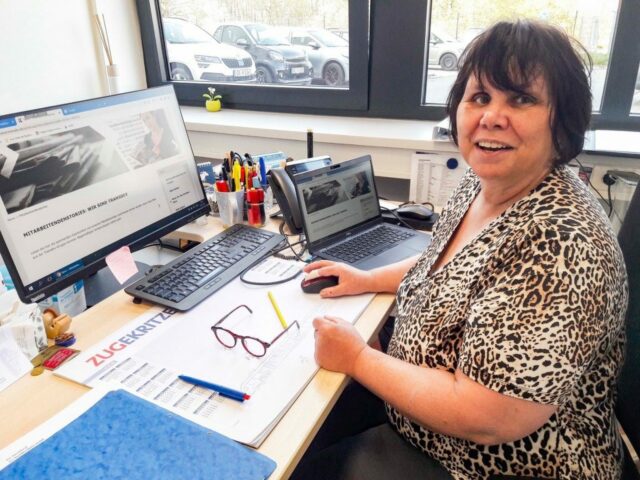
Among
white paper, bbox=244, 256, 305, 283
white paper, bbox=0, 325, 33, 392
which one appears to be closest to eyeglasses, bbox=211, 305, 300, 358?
white paper, bbox=244, 256, 305, 283

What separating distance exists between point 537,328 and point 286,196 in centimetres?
80

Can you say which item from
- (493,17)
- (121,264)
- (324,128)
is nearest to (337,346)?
(121,264)

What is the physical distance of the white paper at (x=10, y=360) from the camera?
839 millimetres

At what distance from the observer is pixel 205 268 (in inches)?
46.3

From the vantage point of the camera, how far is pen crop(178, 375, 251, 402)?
30.3 inches

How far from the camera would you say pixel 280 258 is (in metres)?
1.27

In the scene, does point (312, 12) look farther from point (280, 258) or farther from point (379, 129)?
point (280, 258)

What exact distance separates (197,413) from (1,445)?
273mm

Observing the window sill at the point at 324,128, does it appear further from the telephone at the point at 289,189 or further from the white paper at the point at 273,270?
the white paper at the point at 273,270

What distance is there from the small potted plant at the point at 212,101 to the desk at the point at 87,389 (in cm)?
148

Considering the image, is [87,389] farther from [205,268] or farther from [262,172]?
[262,172]

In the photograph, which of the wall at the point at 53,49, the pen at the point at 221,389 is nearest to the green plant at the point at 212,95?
the wall at the point at 53,49

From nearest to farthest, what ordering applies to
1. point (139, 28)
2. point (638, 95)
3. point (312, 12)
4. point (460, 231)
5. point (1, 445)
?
→ 1. point (1, 445)
2. point (460, 231)
3. point (638, 95)
4. point (312, 12)
5. point (139, 28)

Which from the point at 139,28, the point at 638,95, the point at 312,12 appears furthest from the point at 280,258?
the point at 139,28
